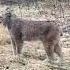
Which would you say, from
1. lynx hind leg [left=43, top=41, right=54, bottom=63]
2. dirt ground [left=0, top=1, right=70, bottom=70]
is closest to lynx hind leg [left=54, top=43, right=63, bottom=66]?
dirt ground [left=0, top=1, right=70, bottom=70]

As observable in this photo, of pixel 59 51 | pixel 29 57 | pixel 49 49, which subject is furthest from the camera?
pixel 29 57

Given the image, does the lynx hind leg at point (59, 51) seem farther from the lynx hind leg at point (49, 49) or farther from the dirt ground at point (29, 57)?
the lynx hind leg at point (49, 49)

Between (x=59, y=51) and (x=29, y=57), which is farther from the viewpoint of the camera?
(x=29, y=57)

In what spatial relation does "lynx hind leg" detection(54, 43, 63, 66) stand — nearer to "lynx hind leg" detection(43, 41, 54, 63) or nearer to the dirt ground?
the dirt ground

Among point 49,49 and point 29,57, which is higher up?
point 49,49

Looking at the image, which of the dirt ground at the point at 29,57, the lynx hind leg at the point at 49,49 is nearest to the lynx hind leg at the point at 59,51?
the dirt ground at the point at 29,57

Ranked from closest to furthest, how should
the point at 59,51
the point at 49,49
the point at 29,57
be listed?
the point at 49,49
the point at 59,51
the point at 29,57

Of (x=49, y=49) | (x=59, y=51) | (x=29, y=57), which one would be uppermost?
(x=49, y=49)

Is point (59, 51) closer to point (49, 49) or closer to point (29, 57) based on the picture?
point (49, 49)

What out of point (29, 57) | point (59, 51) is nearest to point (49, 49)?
point (59, 51)

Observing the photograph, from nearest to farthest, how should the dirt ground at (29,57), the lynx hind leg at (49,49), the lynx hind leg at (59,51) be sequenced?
the dirt ground at (29,57), the lynx hind leg at (49,49), the lynx hind leg at (59,51)

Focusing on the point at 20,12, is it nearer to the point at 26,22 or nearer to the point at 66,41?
the point at 66,41

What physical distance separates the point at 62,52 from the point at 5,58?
1.65m

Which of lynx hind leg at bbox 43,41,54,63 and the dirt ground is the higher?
lynx hind leg at bbox 43,41,54,63
